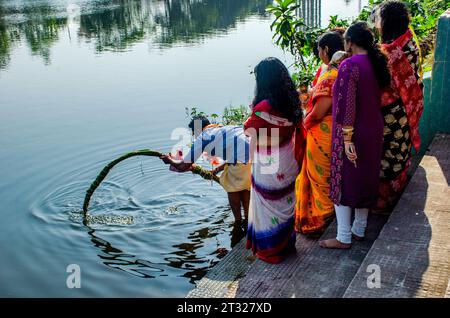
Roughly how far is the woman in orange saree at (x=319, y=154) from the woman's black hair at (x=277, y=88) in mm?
272

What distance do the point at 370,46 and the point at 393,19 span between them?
0.49 meters

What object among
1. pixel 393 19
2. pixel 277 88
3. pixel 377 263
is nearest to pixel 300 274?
pixel 377 263

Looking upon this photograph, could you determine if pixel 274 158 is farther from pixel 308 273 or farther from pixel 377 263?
pixel 377 263

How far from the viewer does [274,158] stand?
3.46 metres

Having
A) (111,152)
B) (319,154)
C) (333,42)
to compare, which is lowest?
(111,152)

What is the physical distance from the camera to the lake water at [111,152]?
486 cm

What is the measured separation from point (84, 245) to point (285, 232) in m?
2.54

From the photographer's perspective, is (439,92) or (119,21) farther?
(119,21)

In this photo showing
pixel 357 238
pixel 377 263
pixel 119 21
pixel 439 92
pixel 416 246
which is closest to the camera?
pixel 377 263

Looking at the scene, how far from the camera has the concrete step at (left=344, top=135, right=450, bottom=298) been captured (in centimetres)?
278

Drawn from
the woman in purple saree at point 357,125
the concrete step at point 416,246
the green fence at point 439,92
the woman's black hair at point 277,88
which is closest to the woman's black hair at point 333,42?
the woman in purple saree at point 357,125

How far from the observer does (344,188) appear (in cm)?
340

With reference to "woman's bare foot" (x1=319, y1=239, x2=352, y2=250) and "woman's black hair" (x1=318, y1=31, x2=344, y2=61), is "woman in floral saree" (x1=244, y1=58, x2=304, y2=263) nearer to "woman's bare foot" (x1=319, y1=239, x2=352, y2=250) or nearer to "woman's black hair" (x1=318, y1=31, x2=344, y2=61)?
"woman's bare foot" (x1=319, y1=239, x2=352, y2=250)
